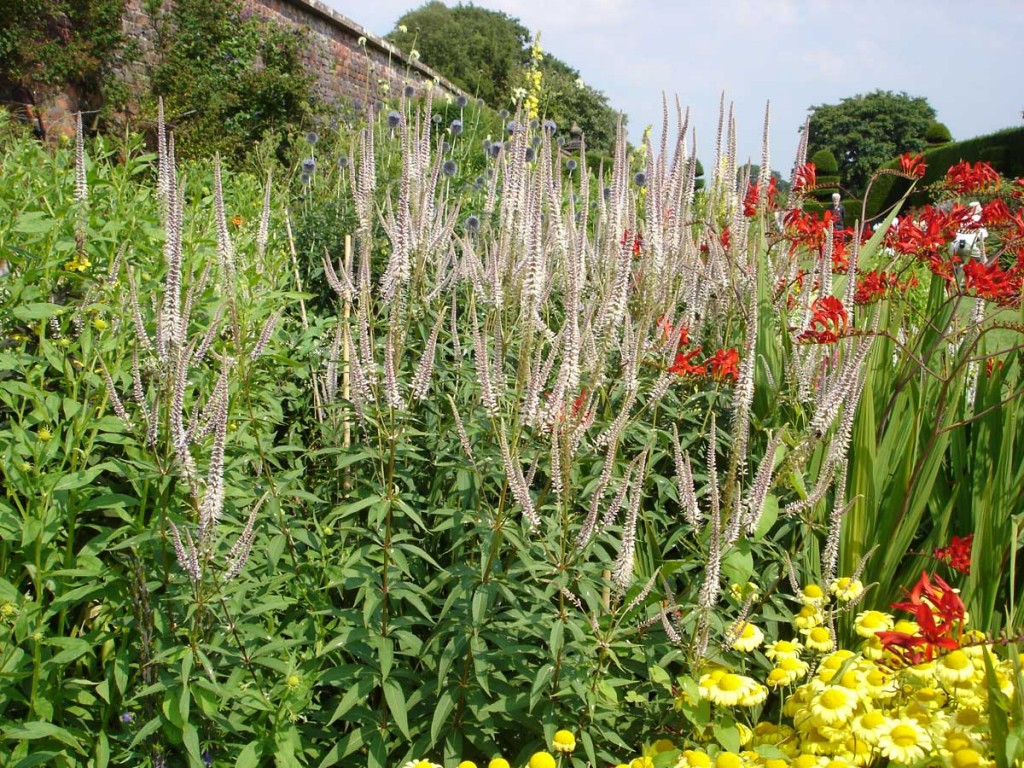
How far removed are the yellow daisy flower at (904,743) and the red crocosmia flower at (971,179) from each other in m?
2.78

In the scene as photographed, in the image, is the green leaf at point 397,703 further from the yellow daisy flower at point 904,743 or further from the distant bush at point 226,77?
the distant bush at point 226,77

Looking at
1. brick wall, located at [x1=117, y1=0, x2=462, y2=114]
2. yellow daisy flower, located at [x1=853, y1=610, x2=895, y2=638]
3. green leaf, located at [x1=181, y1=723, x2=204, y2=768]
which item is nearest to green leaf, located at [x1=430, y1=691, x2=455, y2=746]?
green leaf, located at [x1=181, y1=723, x2=204, y2=768]

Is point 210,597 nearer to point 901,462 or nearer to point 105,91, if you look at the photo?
point 901,462

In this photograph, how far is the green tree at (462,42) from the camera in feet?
155

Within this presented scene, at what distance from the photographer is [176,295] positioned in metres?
2.04

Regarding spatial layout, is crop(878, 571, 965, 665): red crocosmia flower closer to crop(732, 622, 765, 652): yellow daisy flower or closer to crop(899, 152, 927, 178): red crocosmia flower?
crop(732, 622, 765, 652): yellow daisy flower

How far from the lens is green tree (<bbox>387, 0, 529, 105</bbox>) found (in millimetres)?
47094

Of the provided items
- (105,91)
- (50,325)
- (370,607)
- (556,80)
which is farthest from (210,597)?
(556,80)

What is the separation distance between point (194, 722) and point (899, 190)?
106 ft

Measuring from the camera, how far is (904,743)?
1908mm

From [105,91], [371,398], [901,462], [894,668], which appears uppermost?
[105,91]

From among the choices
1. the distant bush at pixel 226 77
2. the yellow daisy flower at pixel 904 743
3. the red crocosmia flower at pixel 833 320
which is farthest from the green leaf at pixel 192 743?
the distant bush at pixel 226 77

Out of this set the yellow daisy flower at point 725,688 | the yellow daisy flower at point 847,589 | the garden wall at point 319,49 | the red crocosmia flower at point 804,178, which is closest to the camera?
the yellow daisy flower at point 725,688

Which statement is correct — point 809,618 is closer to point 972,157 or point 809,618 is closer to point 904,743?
point 904,743
